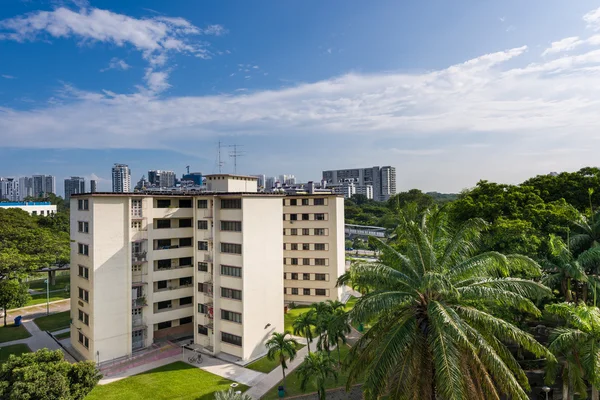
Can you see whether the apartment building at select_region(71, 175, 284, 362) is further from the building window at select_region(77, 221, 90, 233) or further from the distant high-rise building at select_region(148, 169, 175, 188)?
the distant high-rise building at select_region(148, 169, 175, 188)

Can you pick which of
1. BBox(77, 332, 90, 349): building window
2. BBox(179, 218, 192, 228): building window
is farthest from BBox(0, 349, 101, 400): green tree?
BBox(179, 218, 192, 228): building window

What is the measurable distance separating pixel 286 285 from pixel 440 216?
122ft

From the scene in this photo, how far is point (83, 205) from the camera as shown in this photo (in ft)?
108

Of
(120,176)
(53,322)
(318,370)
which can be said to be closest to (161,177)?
(120,176)

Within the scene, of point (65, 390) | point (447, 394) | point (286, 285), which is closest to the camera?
point (447, 394)

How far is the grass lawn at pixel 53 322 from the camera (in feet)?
133

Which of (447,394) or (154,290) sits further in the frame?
(154,290)

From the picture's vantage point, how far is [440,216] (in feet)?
56.2

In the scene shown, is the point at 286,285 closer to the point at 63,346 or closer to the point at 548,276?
the point at 63,346

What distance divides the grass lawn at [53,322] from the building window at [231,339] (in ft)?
69.8

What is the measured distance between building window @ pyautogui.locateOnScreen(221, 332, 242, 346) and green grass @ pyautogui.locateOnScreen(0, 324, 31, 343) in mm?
22606

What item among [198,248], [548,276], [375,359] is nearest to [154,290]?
[198,248]

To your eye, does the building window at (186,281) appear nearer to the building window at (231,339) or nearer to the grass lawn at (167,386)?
the building window at (231,339)

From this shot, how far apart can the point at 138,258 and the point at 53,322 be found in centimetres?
1817
